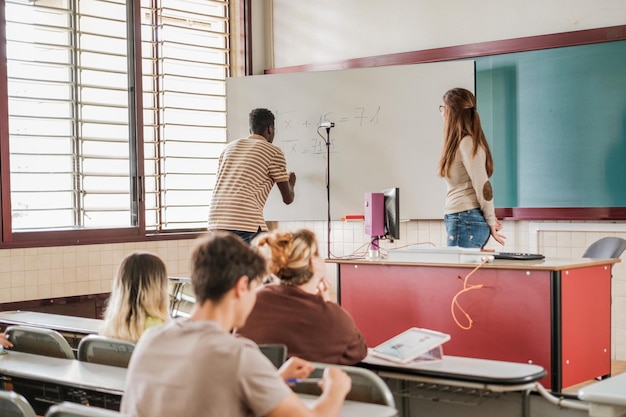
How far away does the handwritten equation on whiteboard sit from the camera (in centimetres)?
654

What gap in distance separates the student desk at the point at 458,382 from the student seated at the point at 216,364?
0.67 metres

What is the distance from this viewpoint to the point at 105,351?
2.98m

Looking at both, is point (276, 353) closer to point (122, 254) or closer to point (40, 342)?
point (40, 342)

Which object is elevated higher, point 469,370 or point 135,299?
point 135,299

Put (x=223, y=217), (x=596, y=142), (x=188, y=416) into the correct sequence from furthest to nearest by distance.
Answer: (x=596, y=142) → (x=223, y=217) → (x=188, y=416)

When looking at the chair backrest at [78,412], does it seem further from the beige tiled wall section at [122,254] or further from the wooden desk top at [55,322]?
the beige tiled wall section at [122,254]

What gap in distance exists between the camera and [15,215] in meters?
5.93

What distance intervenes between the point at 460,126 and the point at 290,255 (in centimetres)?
202

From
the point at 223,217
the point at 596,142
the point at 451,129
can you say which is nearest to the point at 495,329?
the point at 451,129

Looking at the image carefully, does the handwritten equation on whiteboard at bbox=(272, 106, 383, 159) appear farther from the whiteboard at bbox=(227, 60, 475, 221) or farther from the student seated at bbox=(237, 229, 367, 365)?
the student seated at bbox=(237, 229, 367, 365)

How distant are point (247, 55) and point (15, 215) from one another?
8.30ft

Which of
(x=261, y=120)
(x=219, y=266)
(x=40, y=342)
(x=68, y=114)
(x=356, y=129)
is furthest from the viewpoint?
(x=356, y=129)

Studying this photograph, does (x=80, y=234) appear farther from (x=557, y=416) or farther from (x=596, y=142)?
(x=557, y=416)

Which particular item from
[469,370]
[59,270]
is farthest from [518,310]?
[59,270]
